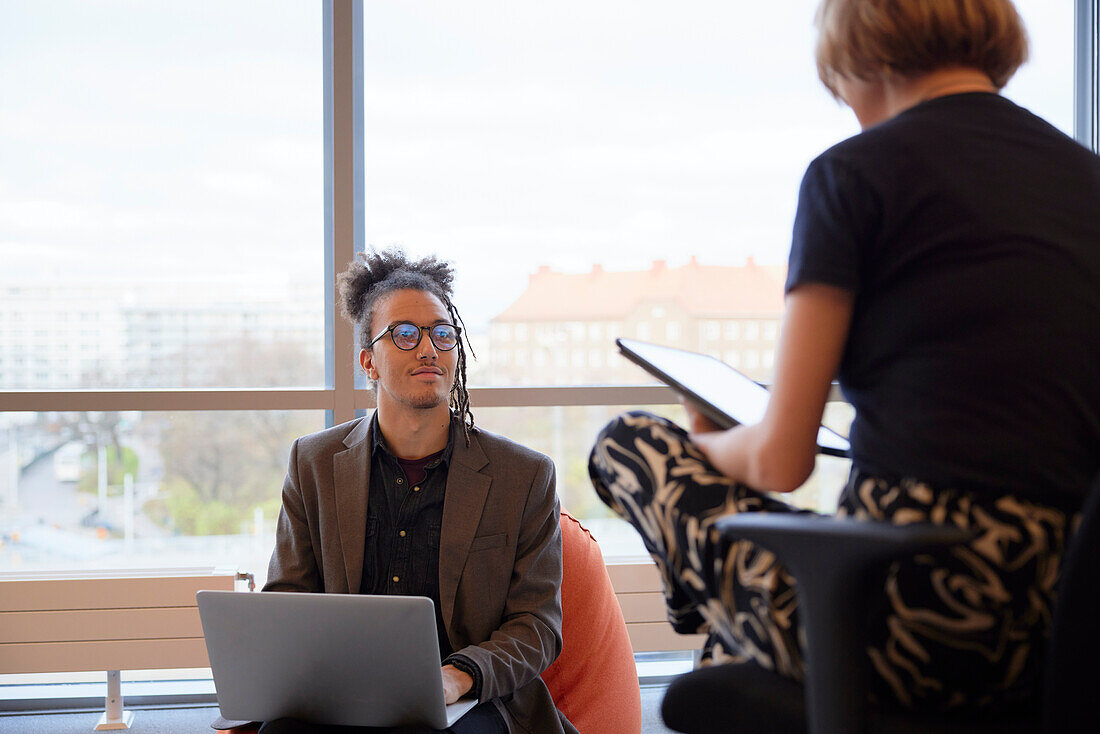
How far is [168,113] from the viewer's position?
296cm

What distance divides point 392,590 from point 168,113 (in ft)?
6.26

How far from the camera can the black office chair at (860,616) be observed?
0.68 metres

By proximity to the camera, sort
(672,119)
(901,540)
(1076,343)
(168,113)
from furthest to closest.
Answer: (672,119), (168,113), (1076,343), (901,540)

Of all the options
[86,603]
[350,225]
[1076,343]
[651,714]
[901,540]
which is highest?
[350,225]

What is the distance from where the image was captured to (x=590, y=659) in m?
2.18

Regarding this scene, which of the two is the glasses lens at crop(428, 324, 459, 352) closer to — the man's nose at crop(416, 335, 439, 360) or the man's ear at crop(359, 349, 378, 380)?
the man's nose at crop(416, 335, 439, 360)

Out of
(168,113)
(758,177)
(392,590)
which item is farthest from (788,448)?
(168,113)

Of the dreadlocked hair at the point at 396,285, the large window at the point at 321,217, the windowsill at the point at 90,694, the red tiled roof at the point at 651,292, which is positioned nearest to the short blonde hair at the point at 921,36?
the dreadlocked hair at the point at 396,285

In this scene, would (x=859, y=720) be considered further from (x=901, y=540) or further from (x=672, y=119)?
(x=672, y=119)

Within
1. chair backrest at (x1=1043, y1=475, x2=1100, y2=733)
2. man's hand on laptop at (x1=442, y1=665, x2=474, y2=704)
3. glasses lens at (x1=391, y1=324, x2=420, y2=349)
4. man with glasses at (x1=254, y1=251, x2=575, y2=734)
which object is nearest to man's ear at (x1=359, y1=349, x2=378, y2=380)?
man with glasses at (x1=254, y1=251, x2=575, y2=734)

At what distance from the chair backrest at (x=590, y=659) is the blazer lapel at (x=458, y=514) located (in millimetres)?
471

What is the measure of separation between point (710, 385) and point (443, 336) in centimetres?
104

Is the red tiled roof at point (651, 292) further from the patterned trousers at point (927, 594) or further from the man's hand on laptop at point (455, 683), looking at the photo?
the patterned trousers at point (927, 594)

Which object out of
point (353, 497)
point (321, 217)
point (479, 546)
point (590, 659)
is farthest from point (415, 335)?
point (321, 217)
